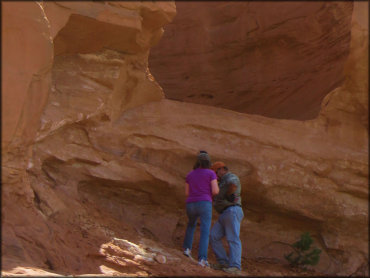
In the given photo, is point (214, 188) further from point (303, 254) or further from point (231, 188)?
point (303, 254)

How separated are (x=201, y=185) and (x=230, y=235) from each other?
2.16ft

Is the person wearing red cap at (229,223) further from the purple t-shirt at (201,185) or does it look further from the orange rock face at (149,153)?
the orange rock face at (149,153)

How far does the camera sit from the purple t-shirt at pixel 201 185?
221 inches

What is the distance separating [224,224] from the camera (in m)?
5.81

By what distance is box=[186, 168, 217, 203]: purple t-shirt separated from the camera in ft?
18.4

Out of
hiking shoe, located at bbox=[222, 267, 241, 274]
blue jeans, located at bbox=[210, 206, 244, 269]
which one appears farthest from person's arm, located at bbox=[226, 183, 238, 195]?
hiking shoe, located at bbox=[222, 267, 241, 274]

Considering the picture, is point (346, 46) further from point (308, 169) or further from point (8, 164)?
point (8, 164)

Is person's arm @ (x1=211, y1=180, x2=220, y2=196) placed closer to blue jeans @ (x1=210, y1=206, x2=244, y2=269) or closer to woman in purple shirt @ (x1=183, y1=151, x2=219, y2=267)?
woman in purple shirt @ (x1=183, y1=151, x2=219, y2=267)

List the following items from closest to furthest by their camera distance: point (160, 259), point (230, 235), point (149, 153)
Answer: point (160, 259)
point (230, 235)
point (149, 153)

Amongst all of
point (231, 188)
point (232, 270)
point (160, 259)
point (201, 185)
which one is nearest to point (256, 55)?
point (231, 188)

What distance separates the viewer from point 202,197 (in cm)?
559

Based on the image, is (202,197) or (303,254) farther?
(303,254)

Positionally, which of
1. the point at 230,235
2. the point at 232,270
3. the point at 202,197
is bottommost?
the point at 232,270

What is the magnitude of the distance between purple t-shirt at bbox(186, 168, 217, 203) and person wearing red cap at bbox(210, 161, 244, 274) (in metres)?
0.27
